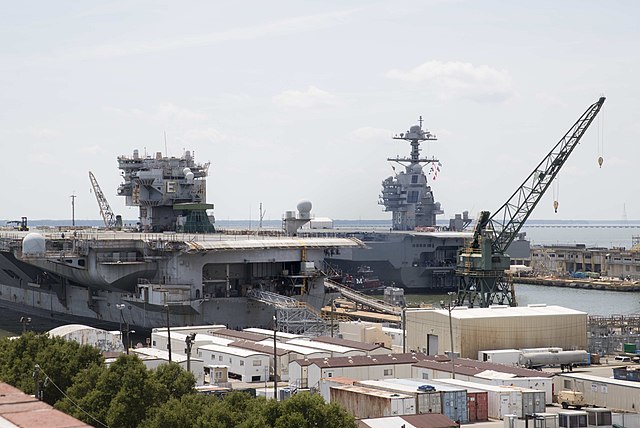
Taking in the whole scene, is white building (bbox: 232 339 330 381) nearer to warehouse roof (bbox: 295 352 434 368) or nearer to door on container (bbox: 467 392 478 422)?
warehouse roof (bbox: 295 352 434 368)

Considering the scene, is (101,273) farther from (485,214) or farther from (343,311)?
(485,214)

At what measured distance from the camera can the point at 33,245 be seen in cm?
5350

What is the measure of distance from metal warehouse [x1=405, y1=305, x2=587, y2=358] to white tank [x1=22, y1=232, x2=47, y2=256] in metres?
19.8

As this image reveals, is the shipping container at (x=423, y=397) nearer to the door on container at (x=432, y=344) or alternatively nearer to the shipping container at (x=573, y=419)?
the shipping container at (x=573, y=419)

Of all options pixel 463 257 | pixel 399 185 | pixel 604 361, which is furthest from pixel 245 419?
pixel 399 185

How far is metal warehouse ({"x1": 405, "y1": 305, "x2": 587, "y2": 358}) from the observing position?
42.3 meters

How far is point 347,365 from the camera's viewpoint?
3581cm

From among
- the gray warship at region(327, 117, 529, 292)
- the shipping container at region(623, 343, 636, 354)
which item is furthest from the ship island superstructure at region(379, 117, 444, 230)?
the shipping container at region(623, 343, 636, 354)

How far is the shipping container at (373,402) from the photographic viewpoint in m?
29.4

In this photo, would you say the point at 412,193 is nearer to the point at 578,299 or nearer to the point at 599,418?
the point at 578,299

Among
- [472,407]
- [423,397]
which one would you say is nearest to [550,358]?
[472,407]

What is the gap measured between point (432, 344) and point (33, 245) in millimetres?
21544

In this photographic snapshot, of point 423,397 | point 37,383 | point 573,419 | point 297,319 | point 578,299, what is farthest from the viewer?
point 578,299

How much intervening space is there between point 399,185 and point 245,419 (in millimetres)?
82498
